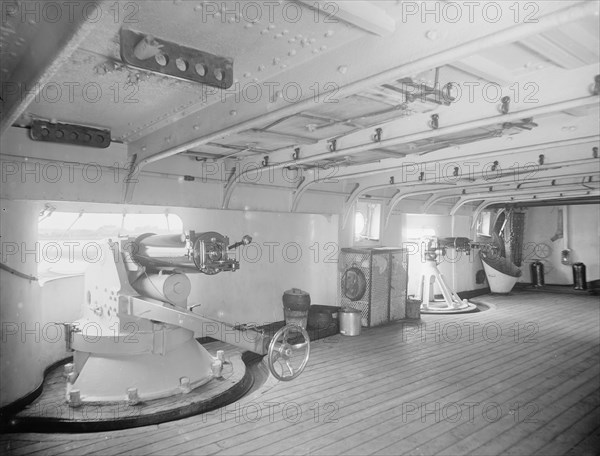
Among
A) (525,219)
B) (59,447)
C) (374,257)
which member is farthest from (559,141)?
(525,219)

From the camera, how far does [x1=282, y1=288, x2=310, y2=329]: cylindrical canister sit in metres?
7.82

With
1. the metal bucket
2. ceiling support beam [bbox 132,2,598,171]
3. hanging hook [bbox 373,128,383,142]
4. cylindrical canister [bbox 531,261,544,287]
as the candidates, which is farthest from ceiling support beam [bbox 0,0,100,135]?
cylindrical canister [bbox 531,261,544,287]

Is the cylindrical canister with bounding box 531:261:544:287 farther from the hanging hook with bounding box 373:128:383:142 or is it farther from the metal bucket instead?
the hanging hook with bounding box 373:128:383:142

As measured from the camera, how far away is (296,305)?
25.7 ft

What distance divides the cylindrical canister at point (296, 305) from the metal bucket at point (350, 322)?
0.77 m

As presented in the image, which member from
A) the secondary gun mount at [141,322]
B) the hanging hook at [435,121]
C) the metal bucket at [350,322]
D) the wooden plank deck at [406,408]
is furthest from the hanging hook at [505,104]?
the metal bucket at [350,322]

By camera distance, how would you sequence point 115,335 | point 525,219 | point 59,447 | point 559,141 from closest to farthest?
point 59,447 → point 559,141 → point 115,335 → point 525,219

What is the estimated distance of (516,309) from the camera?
11.4m

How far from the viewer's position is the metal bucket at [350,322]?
8.23m

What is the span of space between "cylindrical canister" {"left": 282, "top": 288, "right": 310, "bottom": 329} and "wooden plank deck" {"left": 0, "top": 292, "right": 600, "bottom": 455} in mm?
627

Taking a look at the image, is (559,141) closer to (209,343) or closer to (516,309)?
(209,343)

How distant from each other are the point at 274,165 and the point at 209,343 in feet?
10.5

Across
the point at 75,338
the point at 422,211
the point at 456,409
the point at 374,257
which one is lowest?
the point at 456,409

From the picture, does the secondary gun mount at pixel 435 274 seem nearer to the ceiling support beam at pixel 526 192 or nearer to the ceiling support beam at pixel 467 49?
the ceiling support beam at pixel 526 192
